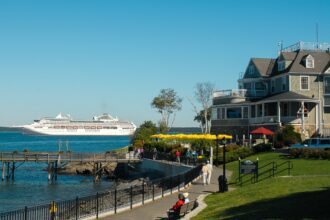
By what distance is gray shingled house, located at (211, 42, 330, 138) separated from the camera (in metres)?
56.9

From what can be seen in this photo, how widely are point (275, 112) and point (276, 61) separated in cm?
938

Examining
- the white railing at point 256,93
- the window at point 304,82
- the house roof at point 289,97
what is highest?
the window at point 304,82

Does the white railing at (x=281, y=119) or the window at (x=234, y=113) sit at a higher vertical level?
the window at (x=234, y=113)

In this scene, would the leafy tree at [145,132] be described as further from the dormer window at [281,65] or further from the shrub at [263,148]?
the shrub at [263,148]

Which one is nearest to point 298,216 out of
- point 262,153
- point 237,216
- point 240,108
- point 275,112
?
point 237,216

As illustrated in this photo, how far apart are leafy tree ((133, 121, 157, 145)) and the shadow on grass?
50985 mm

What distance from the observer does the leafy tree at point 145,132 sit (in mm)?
73700

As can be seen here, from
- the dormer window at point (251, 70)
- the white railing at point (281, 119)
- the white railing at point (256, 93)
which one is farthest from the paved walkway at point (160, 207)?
the dormer window at point (251, 70)

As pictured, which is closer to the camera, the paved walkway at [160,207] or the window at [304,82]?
the paved walkway at [160,207]

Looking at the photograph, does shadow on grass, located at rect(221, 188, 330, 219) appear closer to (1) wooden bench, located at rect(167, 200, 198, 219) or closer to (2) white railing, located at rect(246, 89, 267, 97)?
(1) wooden bench, located at rect(167, 200, 198, 219)

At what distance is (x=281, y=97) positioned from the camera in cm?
5644

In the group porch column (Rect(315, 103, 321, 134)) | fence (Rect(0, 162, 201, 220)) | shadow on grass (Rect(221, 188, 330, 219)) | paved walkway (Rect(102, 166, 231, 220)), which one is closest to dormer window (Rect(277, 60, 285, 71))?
porch column (Rect(315, 103, 321, 134))

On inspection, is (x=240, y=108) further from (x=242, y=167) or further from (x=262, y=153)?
(x=242, y=167)

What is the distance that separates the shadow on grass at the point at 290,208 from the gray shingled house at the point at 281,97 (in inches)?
1379
